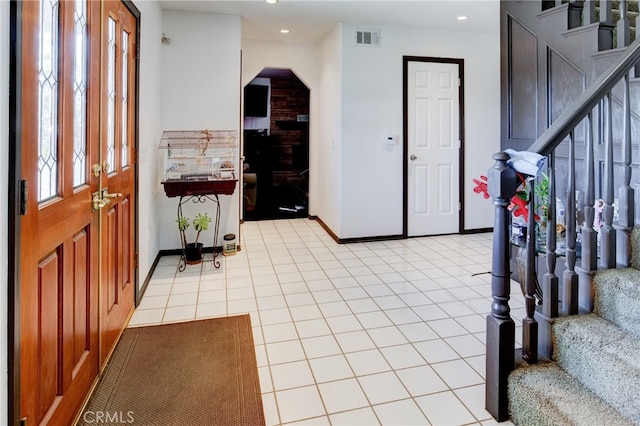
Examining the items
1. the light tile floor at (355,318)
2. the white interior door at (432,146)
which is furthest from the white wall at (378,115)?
the light tile floor at (355,318)

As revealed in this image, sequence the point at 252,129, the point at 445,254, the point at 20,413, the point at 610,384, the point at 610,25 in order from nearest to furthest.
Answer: the point at 20,413 < the point at 610,384 < the point at 610,25 < the point at 445,254 < the point at 252,129

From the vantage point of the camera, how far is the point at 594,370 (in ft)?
5.10

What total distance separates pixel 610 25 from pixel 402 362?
8.33 ft

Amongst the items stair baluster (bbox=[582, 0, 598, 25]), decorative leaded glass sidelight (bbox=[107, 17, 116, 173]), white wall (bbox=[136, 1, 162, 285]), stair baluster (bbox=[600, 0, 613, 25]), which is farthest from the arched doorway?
stair baluster (bbox=[600, 0, 613, 25])

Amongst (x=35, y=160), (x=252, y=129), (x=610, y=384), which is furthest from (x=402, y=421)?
(x=252, y=129)

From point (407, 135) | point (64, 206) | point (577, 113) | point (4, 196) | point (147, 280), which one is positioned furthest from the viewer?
point (407, 135)

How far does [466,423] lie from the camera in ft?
5.71

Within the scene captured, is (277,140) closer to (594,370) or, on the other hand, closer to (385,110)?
(385,110)

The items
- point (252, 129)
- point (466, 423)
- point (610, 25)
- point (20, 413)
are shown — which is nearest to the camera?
point (20, 413)

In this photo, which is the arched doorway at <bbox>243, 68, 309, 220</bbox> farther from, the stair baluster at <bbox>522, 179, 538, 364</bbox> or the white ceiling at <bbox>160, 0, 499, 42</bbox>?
the stair baluster at <bbox>522, 179, 538, 364</bbox>

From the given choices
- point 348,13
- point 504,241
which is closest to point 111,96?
point 504,241

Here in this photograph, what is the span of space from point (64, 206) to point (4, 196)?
1.55 feet

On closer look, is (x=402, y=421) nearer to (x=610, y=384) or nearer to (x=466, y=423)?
(x=466, y=423)

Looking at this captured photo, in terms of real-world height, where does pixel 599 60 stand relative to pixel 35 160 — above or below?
above
